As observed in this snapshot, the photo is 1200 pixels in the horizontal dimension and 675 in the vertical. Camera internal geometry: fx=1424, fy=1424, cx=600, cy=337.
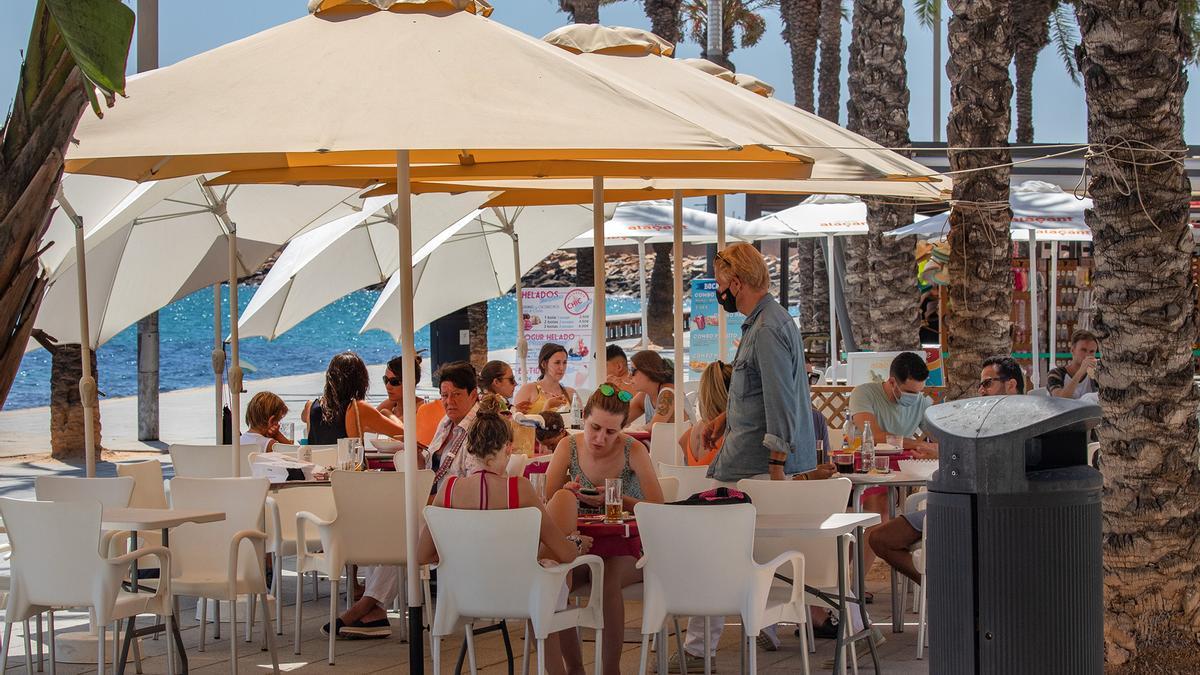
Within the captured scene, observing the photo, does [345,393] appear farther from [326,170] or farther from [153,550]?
[153,550]

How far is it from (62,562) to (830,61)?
3672cm

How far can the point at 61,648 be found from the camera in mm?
7656

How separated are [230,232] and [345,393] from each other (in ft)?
4.46

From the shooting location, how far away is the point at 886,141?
15.3 meters

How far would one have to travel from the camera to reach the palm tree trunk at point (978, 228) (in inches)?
432

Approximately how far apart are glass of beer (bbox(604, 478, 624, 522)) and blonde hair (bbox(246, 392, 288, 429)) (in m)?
3.78

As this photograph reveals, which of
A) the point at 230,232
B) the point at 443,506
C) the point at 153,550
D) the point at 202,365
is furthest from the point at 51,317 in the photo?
the point at 202,365

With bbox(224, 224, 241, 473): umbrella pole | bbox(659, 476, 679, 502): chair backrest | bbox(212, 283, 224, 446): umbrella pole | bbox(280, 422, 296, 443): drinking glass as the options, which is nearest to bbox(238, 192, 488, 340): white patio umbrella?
bbox(212, 283, 224, 446): umbrella pole

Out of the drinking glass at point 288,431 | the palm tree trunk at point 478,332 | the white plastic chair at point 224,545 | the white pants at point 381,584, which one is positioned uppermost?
the palm tree trunk at point 478,332

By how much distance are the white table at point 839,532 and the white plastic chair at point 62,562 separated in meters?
2.67

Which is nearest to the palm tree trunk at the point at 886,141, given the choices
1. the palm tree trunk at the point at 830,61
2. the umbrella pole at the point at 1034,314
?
the umbrella pole at the point at 1034,314

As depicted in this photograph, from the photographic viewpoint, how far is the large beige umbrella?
16.8 feet

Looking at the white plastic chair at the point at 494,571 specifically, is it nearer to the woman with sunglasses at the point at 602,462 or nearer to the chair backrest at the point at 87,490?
the woman with sunglasses at the point at 602,462

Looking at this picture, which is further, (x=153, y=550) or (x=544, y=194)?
(x=544, y=194)
